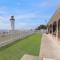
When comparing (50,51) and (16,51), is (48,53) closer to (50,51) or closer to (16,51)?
(50,51)

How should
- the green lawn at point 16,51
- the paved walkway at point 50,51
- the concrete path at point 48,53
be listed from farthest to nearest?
the paved walkway at point 50,51 → the green lawn at point 16,51 → the concrete path at point 48,53

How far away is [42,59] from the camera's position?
9.21 meters

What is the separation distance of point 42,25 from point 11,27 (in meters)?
90.0

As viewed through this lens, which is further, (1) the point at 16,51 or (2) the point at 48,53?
(1) the point at 16,51

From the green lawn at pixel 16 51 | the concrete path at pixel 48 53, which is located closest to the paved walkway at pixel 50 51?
the concrete path at pixel 48 53

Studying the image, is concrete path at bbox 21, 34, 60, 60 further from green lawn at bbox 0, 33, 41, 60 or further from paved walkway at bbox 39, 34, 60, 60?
green lawn at bbox 0, 33, 41, 60

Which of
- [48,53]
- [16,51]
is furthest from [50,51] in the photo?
[16,51]

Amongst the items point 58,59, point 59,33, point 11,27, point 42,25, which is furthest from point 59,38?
point 42,25

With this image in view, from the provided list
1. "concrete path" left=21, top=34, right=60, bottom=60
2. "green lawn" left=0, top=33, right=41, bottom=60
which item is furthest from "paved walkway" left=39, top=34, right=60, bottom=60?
"green lawn" left=0, top=33, right=41, bottom=60

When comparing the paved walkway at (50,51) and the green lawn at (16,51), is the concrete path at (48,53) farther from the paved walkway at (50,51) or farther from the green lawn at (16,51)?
the green lawn at (16,51)

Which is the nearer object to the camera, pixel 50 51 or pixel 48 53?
pixel 48 53

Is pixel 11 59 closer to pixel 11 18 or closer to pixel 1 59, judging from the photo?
pixel 1 59

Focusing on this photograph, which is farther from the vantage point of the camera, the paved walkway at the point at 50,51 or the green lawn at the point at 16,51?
the paved walkway at the point at 50,51

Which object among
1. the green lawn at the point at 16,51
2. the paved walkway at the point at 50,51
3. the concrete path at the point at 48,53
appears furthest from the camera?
the paved walkway at the point at 50,51
